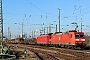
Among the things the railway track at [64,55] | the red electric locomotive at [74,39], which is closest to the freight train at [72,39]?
the red electric locomotive at [74,39]

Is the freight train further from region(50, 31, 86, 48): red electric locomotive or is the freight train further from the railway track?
the railway track

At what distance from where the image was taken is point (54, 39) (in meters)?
59.8

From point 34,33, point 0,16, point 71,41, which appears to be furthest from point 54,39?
point 34,33

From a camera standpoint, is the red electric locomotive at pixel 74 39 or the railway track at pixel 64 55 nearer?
the railway track at pixel 64 55

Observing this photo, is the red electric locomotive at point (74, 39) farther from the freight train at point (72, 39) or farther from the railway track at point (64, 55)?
the railway track at point (64, 55)

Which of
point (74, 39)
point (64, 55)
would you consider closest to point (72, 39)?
point (74, 39)

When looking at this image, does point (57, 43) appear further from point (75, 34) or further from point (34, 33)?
point (34, 33)

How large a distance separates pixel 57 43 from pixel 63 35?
5.63 m

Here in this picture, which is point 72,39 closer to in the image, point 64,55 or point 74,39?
point 74,39

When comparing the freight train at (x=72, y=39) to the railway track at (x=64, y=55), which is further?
the freight train at (x=72, y=39)

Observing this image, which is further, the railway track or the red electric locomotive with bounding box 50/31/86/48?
the red electric locomotive with bounding box 50/31/86/48

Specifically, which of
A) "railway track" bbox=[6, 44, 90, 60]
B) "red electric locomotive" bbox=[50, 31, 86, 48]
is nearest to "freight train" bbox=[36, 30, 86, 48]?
"red electric locomotive" bbox=[50, 31, 86, 48]

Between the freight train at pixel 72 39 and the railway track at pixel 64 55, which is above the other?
the freight train at pixel 72 39

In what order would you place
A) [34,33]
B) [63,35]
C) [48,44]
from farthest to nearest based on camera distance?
[34,33] → [48,44] → [63,35]
